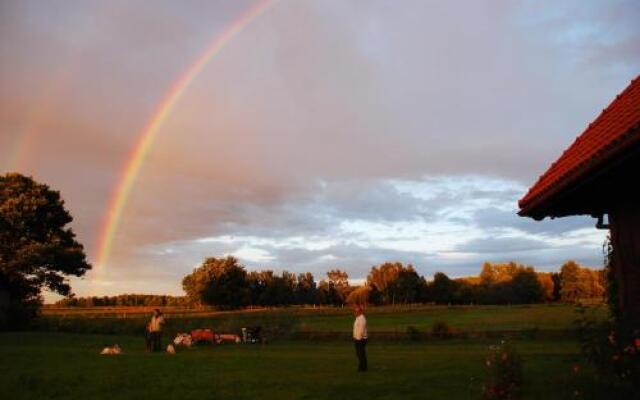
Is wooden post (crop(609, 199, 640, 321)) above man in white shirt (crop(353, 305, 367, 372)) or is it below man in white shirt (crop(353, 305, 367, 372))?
above

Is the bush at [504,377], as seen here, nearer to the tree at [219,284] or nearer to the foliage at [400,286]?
the tree at [219,284]

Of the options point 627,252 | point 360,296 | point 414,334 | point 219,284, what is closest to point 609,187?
point 627,252

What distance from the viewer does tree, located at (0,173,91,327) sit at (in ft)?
161

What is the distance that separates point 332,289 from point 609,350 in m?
152

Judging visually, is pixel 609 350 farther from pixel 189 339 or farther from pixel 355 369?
pixel 189 339

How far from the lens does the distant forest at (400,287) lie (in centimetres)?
10562

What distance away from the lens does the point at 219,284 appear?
10344 cm

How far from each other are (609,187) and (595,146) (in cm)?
79

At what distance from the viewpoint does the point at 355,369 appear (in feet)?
63.8

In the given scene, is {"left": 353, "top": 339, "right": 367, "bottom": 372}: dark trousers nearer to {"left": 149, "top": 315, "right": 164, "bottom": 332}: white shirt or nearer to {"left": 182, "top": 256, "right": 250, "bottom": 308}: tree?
{"left": 149, "top": 315, "right": 164, "bottom": 332}: white shirt

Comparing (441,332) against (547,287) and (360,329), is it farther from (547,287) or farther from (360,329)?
(547,287)

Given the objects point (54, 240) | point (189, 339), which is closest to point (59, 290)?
point (54, 240)

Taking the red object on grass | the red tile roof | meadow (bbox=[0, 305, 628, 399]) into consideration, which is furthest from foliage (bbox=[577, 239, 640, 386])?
the red object on grass

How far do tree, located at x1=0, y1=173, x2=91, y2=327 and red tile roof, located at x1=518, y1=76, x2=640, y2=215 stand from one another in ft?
153
